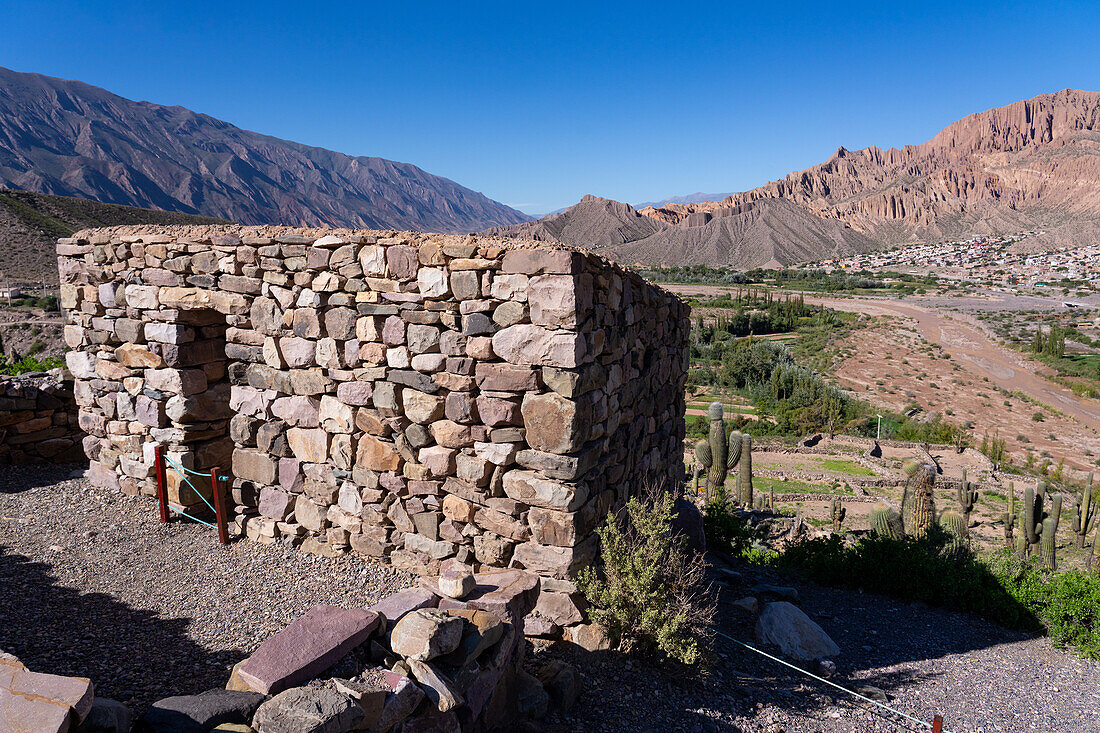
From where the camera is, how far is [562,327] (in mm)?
4059

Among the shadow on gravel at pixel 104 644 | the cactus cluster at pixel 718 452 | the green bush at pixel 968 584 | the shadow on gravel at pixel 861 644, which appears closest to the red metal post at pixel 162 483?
the shadow on gravel at pixel 104 644

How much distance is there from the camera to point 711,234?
353 ft

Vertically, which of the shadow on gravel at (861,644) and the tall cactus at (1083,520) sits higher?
the shadow on gravel at (861,644)

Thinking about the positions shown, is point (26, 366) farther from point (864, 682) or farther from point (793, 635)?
point (864, 682)

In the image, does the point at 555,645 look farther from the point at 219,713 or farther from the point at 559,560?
the point at 219,713

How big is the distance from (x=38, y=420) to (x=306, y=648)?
6.60 metres

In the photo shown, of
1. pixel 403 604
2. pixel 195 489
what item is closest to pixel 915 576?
pixel 403 604

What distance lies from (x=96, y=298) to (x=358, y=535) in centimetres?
359

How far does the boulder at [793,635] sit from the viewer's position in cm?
532

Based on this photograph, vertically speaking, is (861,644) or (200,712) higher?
(200,712)

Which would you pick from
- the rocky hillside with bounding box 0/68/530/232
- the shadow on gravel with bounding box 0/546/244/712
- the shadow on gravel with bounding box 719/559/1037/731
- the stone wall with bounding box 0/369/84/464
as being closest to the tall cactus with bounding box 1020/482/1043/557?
the shadow on gravel with bounding box 719/559/1037/731

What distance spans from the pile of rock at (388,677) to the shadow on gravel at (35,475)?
5439mm

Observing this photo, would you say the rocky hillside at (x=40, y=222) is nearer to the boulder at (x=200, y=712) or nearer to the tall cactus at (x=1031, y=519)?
the boulder at (x=200, y=712)

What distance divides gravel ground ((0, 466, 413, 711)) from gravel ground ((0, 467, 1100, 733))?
1 cm
